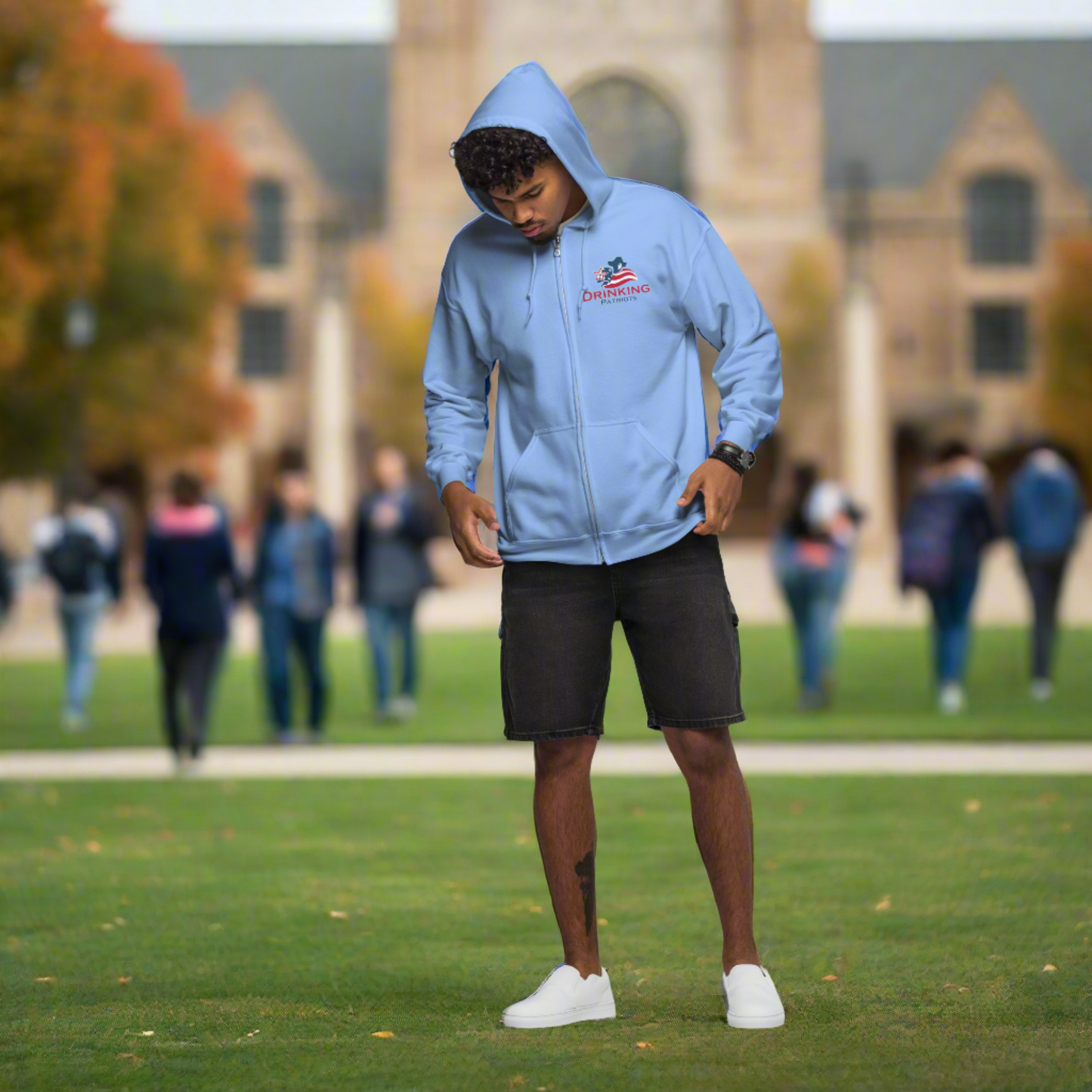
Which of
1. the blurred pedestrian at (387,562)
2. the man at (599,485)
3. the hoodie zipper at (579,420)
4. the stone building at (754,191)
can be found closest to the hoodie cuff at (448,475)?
the man at (599,485)

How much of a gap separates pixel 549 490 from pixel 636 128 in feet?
147

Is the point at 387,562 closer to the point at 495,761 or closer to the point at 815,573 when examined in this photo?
the point at 495,761

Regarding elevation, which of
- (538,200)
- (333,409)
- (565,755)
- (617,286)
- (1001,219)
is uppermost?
(1001,219)

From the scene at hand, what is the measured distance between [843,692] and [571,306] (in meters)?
10.9

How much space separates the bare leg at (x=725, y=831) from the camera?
4156mm

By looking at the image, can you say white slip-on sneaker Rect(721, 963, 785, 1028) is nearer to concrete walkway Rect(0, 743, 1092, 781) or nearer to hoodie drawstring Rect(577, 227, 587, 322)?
hoodie drawstring Rect(577, 227, 587, 322)

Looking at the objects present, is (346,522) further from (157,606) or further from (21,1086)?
(21,1086)

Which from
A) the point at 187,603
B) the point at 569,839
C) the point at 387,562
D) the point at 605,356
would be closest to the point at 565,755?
the point at 569,839

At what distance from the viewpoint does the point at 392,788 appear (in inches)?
370

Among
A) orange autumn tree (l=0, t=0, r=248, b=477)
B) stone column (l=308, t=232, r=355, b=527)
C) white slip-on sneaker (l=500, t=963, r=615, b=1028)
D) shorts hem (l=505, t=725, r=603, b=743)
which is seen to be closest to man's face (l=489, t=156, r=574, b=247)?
shorts hem (l=505, t=725, r=603, b=743)

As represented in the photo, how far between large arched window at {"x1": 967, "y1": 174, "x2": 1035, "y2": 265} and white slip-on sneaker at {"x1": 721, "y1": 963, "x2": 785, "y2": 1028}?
4814 cm

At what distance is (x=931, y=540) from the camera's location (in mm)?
12742

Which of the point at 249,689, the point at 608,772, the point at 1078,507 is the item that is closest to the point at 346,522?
the point at 249,689

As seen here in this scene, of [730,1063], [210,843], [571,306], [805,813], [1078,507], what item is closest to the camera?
[730,1063]
